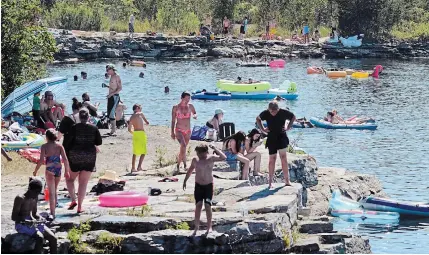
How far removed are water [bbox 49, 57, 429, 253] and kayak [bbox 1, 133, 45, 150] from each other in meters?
7.24

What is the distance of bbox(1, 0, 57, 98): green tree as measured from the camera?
29.9 meters

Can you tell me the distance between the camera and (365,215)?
22906mm

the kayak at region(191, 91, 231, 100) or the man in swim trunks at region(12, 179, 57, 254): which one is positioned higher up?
the man in swim trunks at region(12, 179, 57, 254)

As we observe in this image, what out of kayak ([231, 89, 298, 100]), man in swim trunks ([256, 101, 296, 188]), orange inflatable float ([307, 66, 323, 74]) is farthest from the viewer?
orange inflatable float ([307, 66, 323, 74])

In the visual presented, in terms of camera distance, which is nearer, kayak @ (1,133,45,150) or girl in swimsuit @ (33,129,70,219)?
girl in swimsuit @ (33,129,70,219)

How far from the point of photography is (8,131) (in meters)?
23.8

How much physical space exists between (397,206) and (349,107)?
22.5 metres

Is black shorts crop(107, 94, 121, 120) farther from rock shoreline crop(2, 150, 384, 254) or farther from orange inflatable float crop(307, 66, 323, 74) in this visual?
orange inflatable float crop(307, 66, 323, 74)

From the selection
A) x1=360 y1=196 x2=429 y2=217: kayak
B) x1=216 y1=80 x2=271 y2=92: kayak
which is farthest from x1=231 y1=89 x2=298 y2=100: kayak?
x1=360 y1=196 x2=429 y2=217: kayak

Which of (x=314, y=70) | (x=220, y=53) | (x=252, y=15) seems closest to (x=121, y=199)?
(x=314, y=70)

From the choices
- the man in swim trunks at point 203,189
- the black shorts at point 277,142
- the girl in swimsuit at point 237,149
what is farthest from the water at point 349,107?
the man in swim trunks at point 203,189

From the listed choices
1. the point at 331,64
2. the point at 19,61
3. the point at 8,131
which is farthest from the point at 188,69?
the point at 8,131

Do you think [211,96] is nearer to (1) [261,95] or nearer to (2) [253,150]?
(1) [261,95]

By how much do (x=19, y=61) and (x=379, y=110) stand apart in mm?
19087
